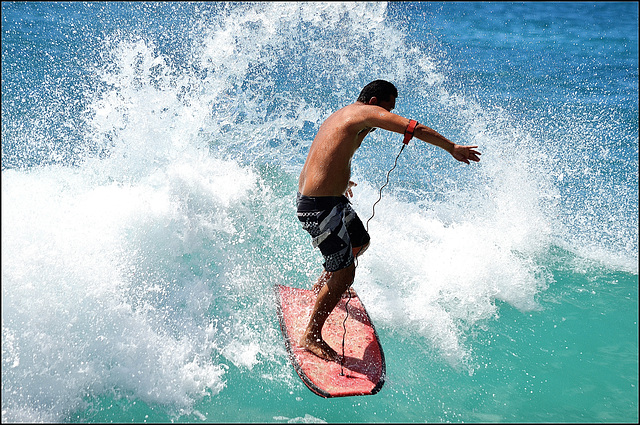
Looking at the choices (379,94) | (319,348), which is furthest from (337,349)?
(379,94)

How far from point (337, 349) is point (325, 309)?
0.42 meters

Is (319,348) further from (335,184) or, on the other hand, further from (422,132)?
(422,132)

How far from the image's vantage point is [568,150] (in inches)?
322

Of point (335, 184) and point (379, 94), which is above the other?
point (379, 94)

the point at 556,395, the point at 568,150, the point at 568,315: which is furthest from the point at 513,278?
the point at 568,150

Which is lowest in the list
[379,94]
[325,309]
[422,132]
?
[325,309]

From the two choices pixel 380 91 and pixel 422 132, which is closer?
pixel 422 132

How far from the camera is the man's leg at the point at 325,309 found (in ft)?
→ 12.3

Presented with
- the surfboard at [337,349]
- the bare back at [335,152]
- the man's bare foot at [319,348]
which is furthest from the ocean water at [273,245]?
the bare back at [335,152]

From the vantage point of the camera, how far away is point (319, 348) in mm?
3924

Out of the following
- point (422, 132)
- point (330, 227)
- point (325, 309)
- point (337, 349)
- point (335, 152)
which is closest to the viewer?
point (422, 132)

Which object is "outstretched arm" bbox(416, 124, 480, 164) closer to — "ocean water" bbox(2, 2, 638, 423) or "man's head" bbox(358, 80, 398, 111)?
"man's head" bbox(358, 80, 398, 111)

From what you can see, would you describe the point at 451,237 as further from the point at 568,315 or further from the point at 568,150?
the point at 568,150

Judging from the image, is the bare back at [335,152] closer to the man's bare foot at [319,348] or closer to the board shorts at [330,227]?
the board shorts at [330,227]
